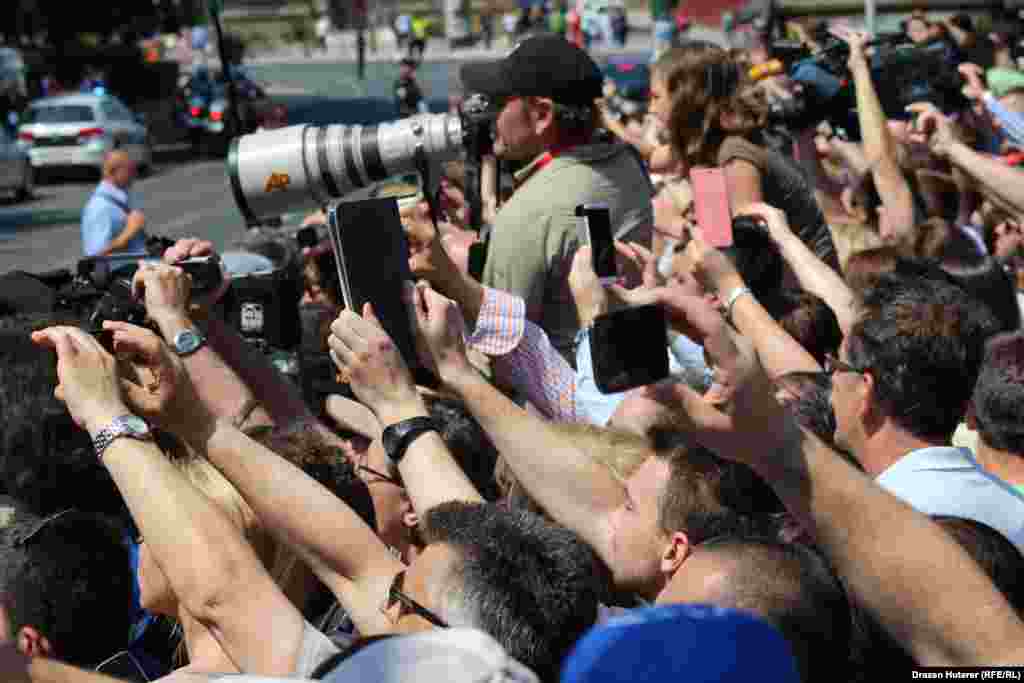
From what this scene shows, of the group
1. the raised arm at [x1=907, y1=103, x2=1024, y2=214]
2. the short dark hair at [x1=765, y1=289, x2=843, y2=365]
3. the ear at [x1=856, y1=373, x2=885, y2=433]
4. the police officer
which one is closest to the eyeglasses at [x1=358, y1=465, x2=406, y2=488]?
the ear at [x1=856, y1=373, x2=885, y2=433]

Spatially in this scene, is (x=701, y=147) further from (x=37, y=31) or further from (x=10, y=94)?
(x=37, y=31)

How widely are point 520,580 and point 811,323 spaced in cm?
266

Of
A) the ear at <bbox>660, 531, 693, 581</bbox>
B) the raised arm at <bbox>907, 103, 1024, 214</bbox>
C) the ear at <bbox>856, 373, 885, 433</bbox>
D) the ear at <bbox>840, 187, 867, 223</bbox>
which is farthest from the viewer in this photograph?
the ear at <bbox>840, 187, 867, 223</bbox>

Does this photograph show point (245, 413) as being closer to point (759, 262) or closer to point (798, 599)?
point (759, 262)

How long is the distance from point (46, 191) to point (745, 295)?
2336 centimetres

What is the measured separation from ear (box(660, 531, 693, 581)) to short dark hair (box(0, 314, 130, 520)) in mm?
1537

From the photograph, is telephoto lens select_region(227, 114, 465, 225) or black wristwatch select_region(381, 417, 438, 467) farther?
telephoto lens select_region(227, 114, 465, 225)

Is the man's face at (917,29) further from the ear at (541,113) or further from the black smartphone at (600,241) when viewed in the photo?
the black smartphone at (600,241)

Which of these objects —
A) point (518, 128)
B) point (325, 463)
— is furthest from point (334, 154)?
point (325, 463)

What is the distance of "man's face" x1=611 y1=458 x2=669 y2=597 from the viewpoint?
9.56 feet

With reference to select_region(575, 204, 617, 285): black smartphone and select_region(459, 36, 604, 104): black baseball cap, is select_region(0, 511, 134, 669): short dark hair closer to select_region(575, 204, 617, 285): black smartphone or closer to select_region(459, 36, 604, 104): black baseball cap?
select_region(575, 204, 617, 285): black smartphone

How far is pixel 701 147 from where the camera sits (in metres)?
5.72

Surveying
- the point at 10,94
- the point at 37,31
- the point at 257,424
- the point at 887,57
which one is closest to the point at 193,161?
the point at 10,94

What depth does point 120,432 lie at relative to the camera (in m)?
2.77
